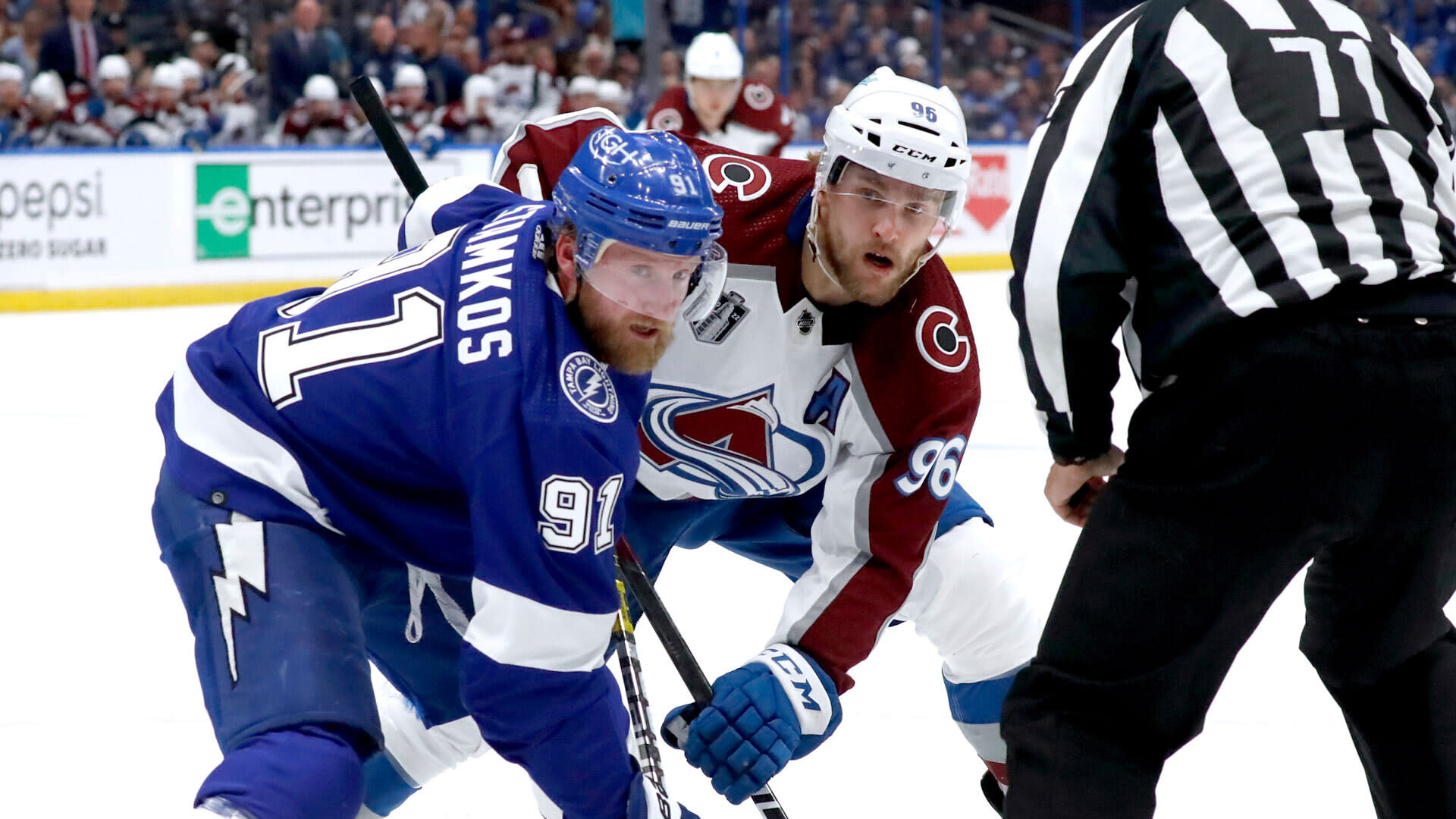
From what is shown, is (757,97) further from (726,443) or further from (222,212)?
(726,443)

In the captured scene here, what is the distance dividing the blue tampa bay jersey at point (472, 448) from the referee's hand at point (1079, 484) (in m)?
0.50

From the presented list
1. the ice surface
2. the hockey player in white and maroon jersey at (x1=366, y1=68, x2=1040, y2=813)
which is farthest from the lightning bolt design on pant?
the ice surface

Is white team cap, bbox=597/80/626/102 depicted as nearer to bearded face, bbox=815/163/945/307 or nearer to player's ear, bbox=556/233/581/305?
bearded face, bbox=815/163/945/307

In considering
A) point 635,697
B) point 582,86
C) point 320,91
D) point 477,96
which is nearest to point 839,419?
point 635,697

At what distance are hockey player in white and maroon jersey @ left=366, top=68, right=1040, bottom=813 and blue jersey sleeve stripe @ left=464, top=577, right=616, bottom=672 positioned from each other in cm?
34

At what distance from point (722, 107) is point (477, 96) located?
346cm

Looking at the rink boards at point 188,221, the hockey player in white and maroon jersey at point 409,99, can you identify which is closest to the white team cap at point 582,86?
the hockey player in white and maroon jersey at point 409,99

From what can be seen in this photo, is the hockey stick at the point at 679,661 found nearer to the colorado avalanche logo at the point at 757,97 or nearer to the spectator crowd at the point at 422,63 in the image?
the colorado avalanche logo at the point at 757,97

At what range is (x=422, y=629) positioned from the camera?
7.02ft

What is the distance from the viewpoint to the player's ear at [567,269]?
183 centimetres

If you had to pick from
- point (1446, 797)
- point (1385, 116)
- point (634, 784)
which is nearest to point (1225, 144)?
point (1385, 116)

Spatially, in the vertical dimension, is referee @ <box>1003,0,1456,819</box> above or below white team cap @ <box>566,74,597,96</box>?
above

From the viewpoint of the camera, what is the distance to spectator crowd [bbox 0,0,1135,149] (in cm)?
880

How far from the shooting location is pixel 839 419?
2.35m
